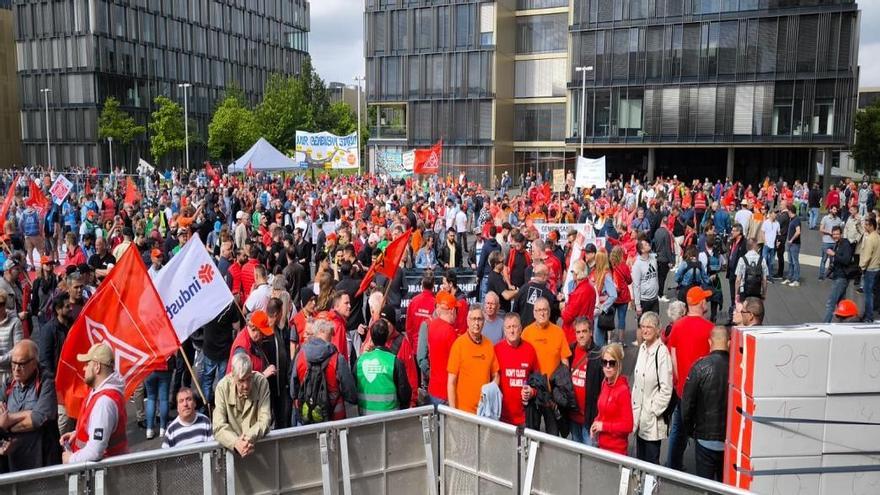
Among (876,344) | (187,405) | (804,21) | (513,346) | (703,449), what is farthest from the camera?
(804,21)

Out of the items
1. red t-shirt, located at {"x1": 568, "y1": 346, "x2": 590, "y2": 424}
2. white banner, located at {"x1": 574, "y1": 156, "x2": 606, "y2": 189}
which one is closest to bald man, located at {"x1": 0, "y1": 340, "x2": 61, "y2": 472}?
red t-shirt, located at {"x1": 568, "y1": 346, "x2": 590, "y2": 424}

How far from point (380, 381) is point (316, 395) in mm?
538

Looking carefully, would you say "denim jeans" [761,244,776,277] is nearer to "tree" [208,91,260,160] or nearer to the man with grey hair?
the man with grey hair

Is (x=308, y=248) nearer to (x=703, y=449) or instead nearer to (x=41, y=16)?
(x=703, y=449)

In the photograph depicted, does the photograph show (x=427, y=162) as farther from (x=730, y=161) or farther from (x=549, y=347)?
(x=549, y=347)

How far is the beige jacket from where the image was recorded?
16.5 feet

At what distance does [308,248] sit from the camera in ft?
50.2

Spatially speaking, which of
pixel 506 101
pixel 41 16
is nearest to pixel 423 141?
pixel 506 101

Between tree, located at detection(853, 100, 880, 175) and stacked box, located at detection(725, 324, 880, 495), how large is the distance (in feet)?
213

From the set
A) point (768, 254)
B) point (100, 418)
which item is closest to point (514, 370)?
point (100, 418)

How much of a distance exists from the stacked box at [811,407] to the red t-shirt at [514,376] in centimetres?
194

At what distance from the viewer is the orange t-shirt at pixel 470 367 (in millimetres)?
6422

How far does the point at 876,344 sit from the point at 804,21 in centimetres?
4585

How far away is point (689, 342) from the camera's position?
6.96 metres
